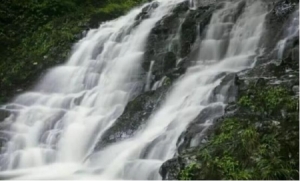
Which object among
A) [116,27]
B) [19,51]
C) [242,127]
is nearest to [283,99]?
[242,127]

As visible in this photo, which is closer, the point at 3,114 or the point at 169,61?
the point at 169,61

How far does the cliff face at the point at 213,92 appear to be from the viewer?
7254 mm

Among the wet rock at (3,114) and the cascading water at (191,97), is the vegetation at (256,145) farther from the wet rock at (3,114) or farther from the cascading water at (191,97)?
the wet rock at (3,114)

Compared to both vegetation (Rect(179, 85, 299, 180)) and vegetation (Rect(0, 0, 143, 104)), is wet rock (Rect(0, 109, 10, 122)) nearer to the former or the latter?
vegetation (Rect(0, 0, 143, 104))

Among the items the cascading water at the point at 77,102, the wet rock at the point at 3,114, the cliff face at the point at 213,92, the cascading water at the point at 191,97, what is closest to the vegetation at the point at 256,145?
the cliff face at the point at 213,92

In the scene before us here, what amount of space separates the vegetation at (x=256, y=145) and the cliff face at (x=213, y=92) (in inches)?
0.6

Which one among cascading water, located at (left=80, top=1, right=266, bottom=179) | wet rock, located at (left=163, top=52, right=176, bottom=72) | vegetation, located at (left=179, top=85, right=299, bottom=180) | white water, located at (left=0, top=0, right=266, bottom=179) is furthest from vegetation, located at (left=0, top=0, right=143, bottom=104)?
vegetation, located at (left=179, top=85, right=299, bottom=180)

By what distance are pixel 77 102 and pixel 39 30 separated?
6938 mm

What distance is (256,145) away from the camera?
24.1 feet

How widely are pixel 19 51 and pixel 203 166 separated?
502 inches

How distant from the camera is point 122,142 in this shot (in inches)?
403

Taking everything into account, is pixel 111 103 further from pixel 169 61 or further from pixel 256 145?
pixel 256 145

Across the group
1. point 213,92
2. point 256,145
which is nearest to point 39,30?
point 213,92

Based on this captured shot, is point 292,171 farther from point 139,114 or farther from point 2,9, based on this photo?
point 2,9
